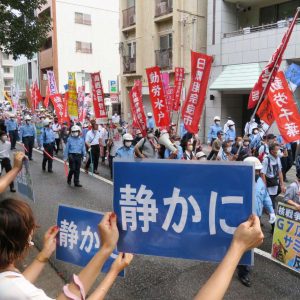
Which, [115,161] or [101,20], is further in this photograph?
[101,20]

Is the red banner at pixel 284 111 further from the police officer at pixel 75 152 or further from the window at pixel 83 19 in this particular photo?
the window at pixel 83 19

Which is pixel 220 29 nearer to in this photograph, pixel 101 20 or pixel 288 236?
pixel 288 236

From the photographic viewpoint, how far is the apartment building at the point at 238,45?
15880mm

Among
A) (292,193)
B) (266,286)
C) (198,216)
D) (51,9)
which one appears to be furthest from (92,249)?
Result: (51,9)

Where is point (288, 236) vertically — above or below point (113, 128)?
below

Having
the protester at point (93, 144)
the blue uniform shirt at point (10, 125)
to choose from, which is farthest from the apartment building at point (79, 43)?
the protester at point (93, 144)

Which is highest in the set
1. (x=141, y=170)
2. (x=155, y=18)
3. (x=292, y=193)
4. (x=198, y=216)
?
(x=155, y=18)

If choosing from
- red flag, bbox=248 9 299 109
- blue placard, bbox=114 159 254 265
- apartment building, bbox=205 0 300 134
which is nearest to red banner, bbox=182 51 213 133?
red flag, bbox=248 9 299 109

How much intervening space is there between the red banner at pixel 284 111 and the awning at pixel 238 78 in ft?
25.9

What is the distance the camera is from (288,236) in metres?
4.67

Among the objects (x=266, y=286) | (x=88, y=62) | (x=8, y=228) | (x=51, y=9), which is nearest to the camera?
(x=8, y=228)

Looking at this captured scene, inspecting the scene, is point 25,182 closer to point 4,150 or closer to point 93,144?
point 4,150

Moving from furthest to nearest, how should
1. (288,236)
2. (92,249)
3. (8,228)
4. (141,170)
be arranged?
(288,236)
(92,249)
(141,170)
(8,228)

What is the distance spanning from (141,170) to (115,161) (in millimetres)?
170
